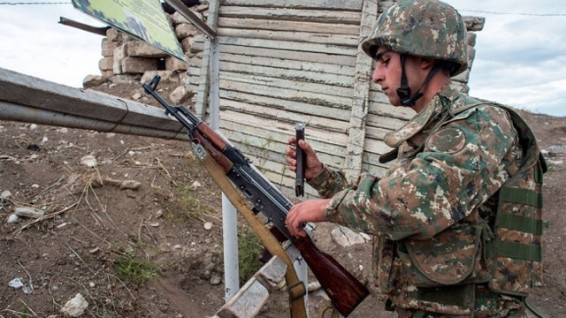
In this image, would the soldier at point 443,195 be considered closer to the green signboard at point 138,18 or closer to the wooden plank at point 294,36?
the green signboard at point 138,18

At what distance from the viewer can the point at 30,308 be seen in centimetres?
305

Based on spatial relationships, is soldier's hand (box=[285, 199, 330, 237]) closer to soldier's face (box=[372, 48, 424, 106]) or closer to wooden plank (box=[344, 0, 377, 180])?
soldier's face (box=[372, 48, 424, 106])

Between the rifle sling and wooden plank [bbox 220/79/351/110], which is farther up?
wooden plank [bbox 220/79/351/110]

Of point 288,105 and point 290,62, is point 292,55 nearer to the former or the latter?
point 290,62

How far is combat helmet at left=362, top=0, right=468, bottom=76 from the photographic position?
189 cm

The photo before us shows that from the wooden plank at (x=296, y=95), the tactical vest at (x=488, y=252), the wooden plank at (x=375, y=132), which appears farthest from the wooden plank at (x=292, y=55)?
the tactical vest at (x=488, y=252)

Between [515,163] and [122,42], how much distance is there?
10.3 metres

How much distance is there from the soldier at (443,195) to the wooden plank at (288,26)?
16.3ft

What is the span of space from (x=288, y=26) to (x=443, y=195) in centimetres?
615

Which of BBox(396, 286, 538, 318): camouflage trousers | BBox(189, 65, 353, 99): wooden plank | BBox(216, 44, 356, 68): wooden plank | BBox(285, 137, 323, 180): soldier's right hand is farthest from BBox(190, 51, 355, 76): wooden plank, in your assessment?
BBox(396, 286, 538, 318): camouflage trousers

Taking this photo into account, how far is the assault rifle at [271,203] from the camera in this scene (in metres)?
2.14

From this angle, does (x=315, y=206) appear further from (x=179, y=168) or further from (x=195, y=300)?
(x=179, y=168)

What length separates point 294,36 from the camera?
23.6 ft

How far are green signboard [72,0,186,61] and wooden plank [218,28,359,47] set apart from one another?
4.83 meters
